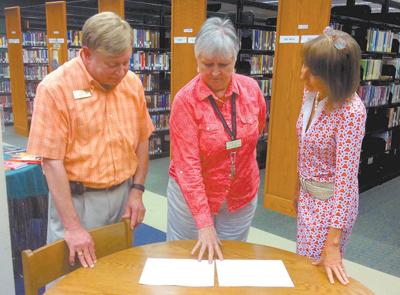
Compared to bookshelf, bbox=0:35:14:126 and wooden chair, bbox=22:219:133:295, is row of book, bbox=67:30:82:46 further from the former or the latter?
wooden chair, bbox=22:219:133:295

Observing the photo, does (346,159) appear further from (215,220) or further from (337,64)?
(215,220)

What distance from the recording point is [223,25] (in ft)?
4.97

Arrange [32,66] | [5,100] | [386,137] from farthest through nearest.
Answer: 1. [5,100]
2. [32,66]
3. [386,137]

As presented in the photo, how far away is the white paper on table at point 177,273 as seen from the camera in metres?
1.30

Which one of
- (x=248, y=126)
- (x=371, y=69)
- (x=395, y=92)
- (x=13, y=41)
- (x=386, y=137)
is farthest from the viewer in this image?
(x=13, y=41)

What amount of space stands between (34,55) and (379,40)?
711 cm

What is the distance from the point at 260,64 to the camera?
580 cm

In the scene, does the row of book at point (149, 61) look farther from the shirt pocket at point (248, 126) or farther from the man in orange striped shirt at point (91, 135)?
the shirt pocket at point (248, 126)

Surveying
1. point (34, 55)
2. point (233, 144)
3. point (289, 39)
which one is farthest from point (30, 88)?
point (233, 144)

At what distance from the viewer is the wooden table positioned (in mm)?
1263

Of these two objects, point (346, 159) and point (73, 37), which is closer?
point (346, 159)

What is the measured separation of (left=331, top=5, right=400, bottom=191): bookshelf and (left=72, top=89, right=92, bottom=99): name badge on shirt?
3752 millimetres

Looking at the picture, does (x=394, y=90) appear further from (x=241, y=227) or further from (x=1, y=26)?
(x=1, y=26)

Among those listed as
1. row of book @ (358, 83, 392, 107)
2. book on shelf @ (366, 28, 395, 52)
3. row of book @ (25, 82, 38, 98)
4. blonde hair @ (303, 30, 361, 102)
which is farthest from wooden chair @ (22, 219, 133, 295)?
row of book @ (25, 82, 38, 98)
